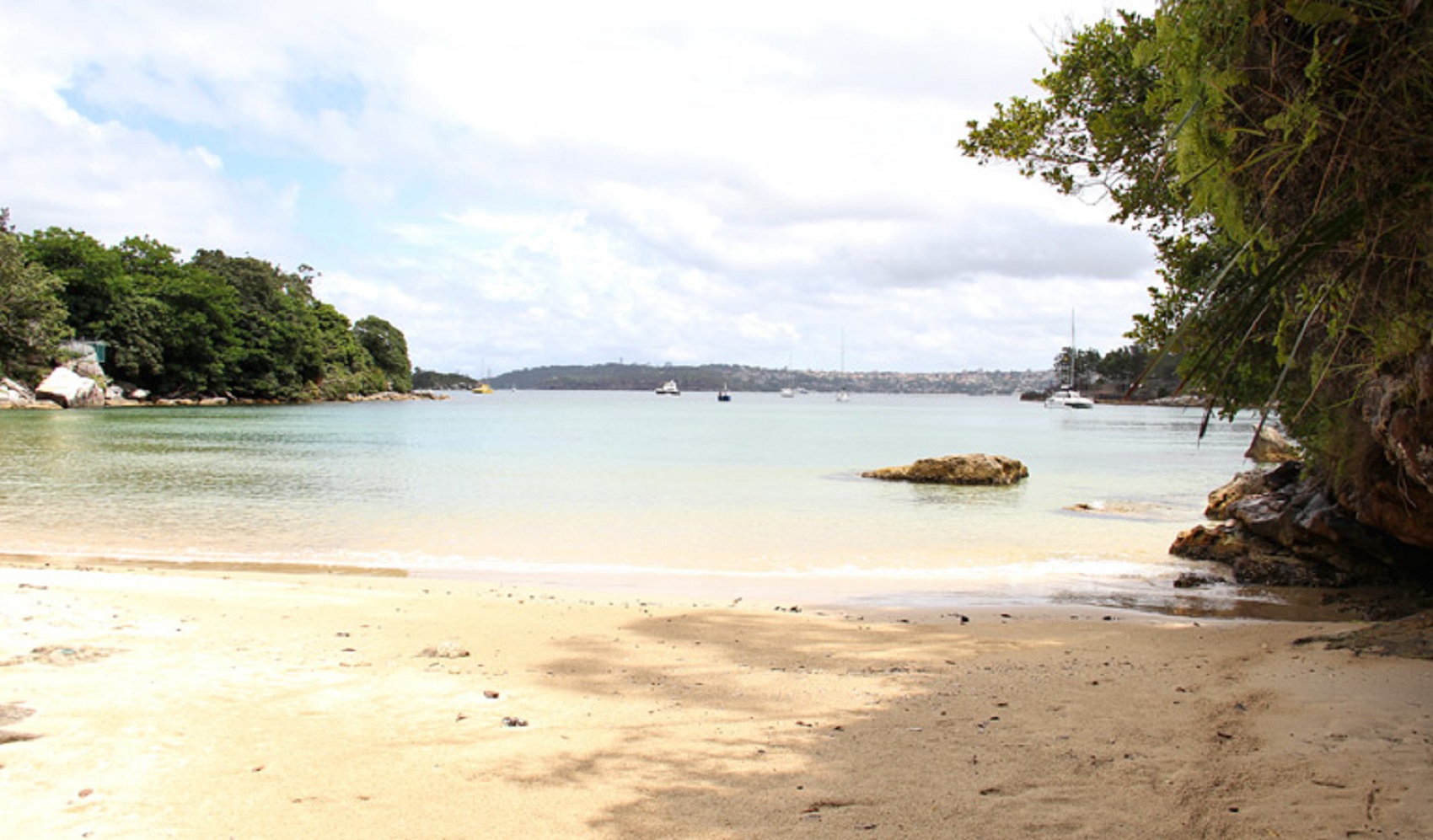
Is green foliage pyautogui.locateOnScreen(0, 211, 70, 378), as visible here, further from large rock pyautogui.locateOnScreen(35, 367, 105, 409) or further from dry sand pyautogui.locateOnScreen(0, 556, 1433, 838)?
dry sand pyautogui.locateOnScreen(0, 556, 1433, 838)

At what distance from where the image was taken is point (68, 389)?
58.2m

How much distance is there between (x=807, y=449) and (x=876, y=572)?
28.5 m

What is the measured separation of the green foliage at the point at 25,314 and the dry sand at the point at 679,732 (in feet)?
199

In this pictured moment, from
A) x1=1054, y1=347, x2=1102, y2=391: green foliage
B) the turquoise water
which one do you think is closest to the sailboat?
x1=1054, y1=347, x2=1102, y2=391: green foliage

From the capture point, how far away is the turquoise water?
12.7 m

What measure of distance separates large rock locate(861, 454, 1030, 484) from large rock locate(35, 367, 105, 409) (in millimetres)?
56846

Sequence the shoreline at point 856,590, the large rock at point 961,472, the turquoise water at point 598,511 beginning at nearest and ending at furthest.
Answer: the shoreline at point 856,590 → the turquoise water at point 598,511 → the large rock at point 961,472

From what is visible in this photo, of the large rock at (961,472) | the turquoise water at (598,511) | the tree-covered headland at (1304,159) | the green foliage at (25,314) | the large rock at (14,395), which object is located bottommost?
the turquoise water at (598,511)

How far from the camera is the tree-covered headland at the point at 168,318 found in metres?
57.9

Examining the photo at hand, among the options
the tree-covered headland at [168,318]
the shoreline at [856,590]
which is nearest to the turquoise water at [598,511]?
the shoreline at [856,590]

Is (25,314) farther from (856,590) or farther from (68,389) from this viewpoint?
(856,590)

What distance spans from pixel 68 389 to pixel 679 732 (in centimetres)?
6816

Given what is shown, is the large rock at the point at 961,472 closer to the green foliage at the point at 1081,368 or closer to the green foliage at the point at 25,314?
the green foliage at the point at 25,314

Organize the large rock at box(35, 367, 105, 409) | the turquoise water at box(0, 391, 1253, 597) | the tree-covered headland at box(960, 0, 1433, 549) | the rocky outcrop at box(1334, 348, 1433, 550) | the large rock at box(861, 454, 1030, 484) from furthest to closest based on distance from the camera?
1. the large rock at box(35, 367, 105, 409)
2. the large rock at box(861, 454, 1030, 484)
3. the turquoise water at box(0, 391, 1253, 597)
4. the rocky outcrop at box(1334, 348, 1433, 550)
5. the tree-covered headland at box(960, 0, 1433, 549)
